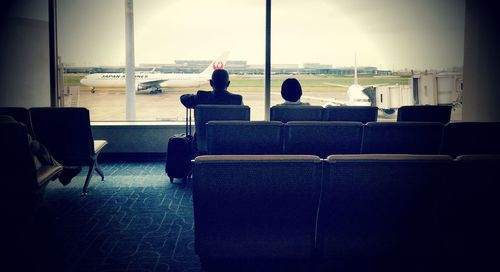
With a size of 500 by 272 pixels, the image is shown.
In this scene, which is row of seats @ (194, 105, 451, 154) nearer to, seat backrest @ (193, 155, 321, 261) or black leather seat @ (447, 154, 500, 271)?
seat backrest @ (193, 155, 321, 261)

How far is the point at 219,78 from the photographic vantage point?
165 inches

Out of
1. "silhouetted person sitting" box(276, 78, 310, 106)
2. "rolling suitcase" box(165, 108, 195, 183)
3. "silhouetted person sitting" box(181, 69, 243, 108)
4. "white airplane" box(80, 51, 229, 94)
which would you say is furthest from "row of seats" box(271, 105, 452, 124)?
"white airplane" box(80, 51, 229, 94)

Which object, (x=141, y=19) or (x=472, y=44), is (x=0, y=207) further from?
(x=472, y=44)

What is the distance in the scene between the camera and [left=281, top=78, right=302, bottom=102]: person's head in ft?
13.5

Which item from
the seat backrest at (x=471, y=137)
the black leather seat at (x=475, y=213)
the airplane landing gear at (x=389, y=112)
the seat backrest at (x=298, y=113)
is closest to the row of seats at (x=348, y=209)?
the black leather seat at (x=475, y=213)

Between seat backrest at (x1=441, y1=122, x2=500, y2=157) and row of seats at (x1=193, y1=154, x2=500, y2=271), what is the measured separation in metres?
1.35

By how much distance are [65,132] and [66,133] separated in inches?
0.5

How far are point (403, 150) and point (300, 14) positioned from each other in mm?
3797

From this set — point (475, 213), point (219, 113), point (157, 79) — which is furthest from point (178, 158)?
point (157, 79)

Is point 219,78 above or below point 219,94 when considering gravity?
above

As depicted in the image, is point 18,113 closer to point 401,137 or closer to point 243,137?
point 243,137

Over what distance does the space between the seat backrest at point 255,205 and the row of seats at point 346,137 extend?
96cm

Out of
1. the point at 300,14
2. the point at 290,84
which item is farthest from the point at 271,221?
the point at 300,14

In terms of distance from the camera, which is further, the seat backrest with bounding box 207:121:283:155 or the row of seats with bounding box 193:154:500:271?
the seat backrest with bounding box 207:121:283:155
